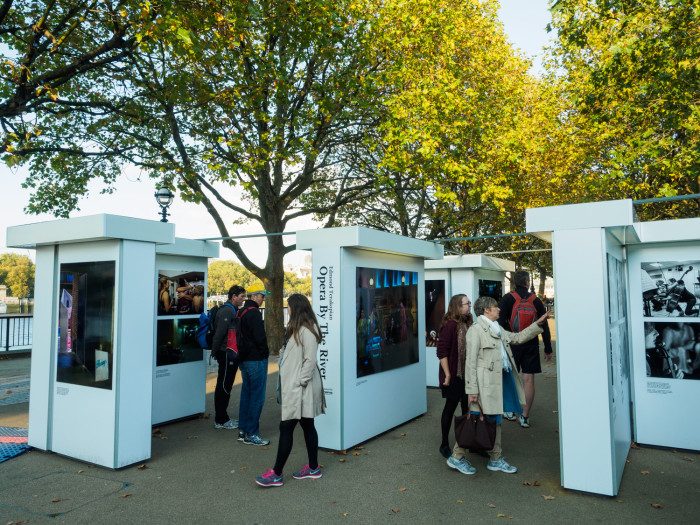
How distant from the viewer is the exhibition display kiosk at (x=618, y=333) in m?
4.78

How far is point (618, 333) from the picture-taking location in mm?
5445

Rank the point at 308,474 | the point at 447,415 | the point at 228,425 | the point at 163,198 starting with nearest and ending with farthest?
the point at 308,474 < the point at 447,415 < the point at 228,425 < the point at 163,198

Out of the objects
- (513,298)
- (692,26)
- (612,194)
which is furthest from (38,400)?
(612,194)

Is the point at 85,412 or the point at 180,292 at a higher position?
the point at 180,292

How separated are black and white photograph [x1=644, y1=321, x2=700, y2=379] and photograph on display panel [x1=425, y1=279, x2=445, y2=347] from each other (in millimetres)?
4642

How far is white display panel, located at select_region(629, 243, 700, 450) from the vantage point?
603cm

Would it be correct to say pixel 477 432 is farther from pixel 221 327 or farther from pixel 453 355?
pixel 221 327

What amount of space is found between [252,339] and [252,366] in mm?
383

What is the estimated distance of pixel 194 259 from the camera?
822 centimetres

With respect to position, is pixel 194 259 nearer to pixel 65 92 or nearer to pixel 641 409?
pixel 641 409

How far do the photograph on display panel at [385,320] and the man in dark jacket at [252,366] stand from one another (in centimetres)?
128

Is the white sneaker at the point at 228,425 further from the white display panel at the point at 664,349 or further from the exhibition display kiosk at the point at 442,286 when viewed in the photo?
the white display panel at the point at 664,349

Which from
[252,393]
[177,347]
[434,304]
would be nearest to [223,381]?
[252,393]

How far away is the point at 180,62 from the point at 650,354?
13092 millimetres
